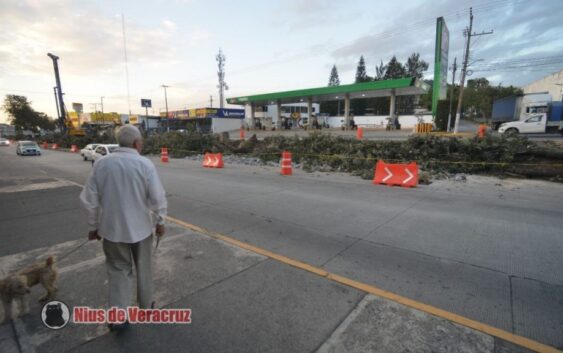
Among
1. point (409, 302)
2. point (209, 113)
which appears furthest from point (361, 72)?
point (409, 302)

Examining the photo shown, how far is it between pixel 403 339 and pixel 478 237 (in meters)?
3.36

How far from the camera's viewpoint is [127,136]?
2.62 m

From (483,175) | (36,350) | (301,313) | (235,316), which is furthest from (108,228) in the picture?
(483,175)

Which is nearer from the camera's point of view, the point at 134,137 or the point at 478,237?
the point at 134,137

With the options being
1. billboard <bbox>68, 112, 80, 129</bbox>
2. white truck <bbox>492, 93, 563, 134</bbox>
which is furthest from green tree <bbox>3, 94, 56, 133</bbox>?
white truck <bbox>492, 93, 563, 134</bbox>

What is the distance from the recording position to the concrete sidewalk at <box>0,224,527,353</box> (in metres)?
2.48

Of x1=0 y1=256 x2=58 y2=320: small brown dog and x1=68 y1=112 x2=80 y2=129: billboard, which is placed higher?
x1=68 y1=112 x2=80 y2=129: billboard

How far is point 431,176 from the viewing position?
433 inches

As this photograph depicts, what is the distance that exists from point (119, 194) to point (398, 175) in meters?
8.99

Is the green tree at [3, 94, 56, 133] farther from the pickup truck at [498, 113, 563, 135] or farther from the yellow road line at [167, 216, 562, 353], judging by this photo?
the pickup truck at [498, 113, 563, 135]

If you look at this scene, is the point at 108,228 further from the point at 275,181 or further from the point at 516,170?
the point at 516,170

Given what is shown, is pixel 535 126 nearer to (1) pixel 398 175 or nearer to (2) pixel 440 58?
(2) pixel 440 58

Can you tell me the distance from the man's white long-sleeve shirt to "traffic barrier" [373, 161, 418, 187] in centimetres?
866

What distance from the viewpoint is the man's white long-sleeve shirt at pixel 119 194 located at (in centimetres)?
252
